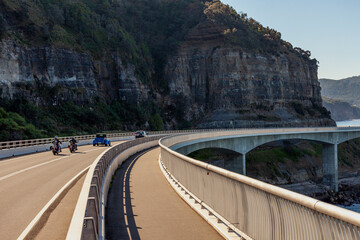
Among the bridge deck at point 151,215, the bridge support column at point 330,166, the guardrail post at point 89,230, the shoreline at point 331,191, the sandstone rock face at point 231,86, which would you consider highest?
the sandstone rock face at point 231,86

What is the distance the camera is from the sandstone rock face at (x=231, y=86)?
117812mm

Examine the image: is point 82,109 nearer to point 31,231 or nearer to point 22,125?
point 22,125

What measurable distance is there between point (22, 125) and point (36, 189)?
173 feet

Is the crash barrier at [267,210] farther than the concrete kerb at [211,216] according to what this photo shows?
No

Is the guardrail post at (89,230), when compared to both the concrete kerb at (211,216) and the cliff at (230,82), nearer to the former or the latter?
the concrete kerb at (211,216)

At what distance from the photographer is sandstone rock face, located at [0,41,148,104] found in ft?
237

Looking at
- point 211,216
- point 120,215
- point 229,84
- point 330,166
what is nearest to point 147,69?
point 229,84

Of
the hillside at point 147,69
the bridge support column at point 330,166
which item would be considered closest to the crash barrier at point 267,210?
the hillside at point 147,69

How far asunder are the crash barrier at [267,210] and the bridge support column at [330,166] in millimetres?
72228

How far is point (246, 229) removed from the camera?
8.16 m

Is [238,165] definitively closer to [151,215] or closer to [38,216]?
[151,215]

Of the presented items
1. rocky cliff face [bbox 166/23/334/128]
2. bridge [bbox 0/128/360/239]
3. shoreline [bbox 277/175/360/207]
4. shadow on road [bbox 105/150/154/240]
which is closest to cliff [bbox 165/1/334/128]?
rocky cliff face [bbox 166/23/334/128]

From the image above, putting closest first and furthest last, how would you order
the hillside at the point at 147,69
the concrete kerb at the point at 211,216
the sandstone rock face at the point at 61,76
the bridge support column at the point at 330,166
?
the concrete kerb at the point at 211,216 < the sandstone rock face at the point at 61,76 < the bridge support column at the point at 330,166 < the hillside at the point at 147,69

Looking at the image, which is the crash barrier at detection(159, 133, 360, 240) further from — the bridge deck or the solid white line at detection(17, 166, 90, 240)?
the solid white line at detection(17, 166, 90, 240)
